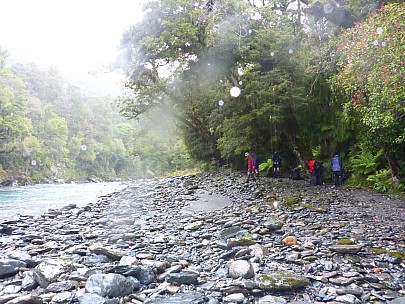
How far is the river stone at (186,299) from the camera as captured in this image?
3.96m

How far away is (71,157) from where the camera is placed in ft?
269

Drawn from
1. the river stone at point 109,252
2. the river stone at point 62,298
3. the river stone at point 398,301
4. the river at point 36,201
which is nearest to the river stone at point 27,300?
the river stone at point 62,298

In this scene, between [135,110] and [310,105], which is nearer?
[310,105]

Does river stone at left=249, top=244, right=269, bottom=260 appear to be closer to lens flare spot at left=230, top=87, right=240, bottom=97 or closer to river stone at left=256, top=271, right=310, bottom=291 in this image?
river stone at left=256, top=271, right=310, bottom=291

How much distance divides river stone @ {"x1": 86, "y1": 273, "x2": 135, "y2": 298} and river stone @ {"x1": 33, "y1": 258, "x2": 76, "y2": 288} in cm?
66

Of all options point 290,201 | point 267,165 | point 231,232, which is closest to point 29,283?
point 231,232

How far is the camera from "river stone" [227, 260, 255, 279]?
15.2ft

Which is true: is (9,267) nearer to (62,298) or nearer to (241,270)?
(62,298)

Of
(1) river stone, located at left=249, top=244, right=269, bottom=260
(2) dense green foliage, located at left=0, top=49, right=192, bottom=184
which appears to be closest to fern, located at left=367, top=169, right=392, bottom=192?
(1) river stone, located at left=249, top=244, right=269, bottom=260

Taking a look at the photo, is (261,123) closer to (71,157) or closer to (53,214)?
(53,214)

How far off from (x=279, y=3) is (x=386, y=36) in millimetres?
13626

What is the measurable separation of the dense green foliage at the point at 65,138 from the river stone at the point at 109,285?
2551 centimetres

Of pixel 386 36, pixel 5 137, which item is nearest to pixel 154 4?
pixel 386 36

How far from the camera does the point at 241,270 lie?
15.4 ft
